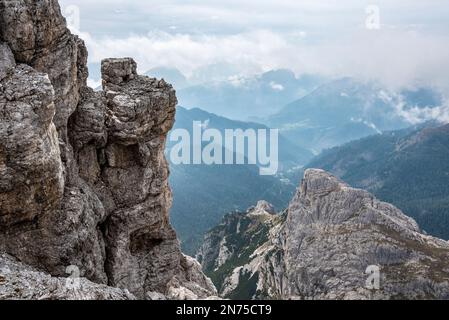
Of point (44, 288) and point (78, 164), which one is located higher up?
point (78, 164)

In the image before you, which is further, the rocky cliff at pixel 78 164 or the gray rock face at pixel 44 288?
the rocky cliff at pixel 78 164

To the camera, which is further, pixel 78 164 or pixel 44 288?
pixel 78 164

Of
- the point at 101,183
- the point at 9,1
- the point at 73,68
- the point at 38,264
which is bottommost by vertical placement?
the point at 38,264

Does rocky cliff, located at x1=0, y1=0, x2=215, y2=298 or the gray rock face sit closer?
the gray rock face
